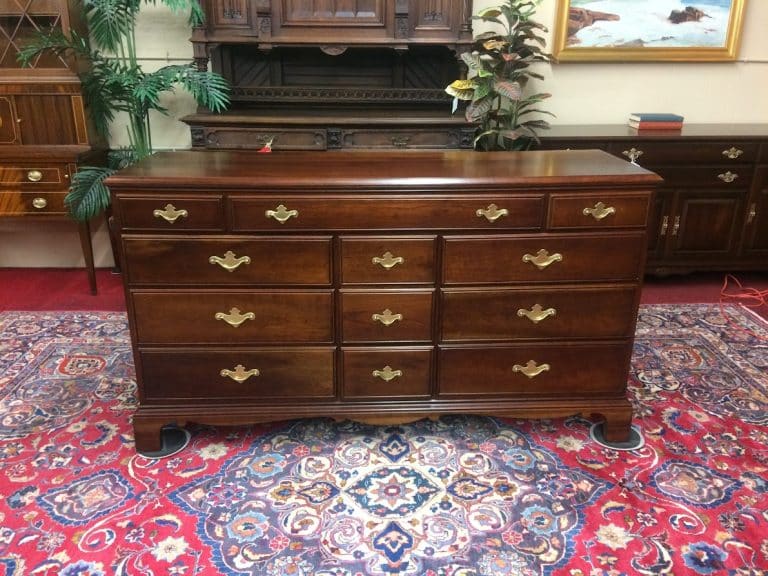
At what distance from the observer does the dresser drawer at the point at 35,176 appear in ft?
10.8

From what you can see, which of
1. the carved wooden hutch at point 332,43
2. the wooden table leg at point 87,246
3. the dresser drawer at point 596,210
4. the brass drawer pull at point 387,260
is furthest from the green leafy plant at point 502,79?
the wooden table leg at point 87,246

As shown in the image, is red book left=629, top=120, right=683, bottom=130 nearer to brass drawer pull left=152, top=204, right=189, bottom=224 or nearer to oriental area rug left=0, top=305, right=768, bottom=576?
oriental area rug left=0, top=305, right=768, bottom=576

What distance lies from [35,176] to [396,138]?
191 centimetres

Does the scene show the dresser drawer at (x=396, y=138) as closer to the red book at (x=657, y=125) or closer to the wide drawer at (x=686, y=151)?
the wide drawer at (x=686, y=151)

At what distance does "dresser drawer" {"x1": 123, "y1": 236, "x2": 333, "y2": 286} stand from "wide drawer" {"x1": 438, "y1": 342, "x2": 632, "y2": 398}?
519mm

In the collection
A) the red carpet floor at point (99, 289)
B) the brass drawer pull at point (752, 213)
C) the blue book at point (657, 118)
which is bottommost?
the red carpet floor at point (99, 289)

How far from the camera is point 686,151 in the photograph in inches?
135

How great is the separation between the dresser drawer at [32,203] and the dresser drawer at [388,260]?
7.06ft

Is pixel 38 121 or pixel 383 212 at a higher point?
pixel 38 121

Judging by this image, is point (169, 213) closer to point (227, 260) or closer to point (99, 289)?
point (227, 260)

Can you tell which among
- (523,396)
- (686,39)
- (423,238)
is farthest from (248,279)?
(686,39)

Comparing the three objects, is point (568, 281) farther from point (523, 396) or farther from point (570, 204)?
point (523, 396)

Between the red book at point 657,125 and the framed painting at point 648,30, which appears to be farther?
the framed painting at point 648,30

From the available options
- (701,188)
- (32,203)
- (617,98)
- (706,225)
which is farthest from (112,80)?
(706,225)
